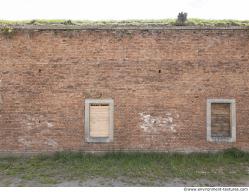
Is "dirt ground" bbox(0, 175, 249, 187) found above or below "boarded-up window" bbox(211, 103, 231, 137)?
below

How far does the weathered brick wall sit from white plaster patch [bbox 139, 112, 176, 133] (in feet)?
0.11

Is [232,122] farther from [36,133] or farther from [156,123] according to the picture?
Answer: [36,133]

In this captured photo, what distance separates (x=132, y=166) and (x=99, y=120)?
2.09 m

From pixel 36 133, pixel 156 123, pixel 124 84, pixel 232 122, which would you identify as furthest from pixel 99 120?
pixel 232 122

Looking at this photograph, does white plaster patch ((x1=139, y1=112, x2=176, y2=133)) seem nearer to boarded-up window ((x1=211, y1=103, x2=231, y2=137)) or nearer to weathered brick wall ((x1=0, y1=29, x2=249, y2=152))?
weathered brick wall ((x1=0, y1=29, x2=249, y2=152))

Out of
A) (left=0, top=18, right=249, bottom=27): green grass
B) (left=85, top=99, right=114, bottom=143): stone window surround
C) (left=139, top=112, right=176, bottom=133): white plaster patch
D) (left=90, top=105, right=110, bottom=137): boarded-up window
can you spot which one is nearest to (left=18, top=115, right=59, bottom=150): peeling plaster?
(left=85, top=99, right=114, bottom=143): stone window surround

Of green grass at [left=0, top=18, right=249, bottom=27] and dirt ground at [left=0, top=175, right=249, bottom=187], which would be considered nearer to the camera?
dirt ground at [left=0, top=175, right=249, bottom=187]

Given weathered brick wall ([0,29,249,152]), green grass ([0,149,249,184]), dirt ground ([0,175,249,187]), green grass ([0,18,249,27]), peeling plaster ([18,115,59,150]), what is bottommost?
dirt ground ([0,175,249,187])

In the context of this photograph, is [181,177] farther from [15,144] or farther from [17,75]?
[17,75]

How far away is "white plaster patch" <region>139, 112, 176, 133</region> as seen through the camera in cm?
991

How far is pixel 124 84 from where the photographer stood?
390 inches

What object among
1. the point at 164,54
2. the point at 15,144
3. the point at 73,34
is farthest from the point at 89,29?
the point at 15,144

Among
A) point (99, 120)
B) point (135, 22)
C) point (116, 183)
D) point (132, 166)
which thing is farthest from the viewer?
point (135, 22)

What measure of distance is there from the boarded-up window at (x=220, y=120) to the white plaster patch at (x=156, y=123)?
1.42 meters
